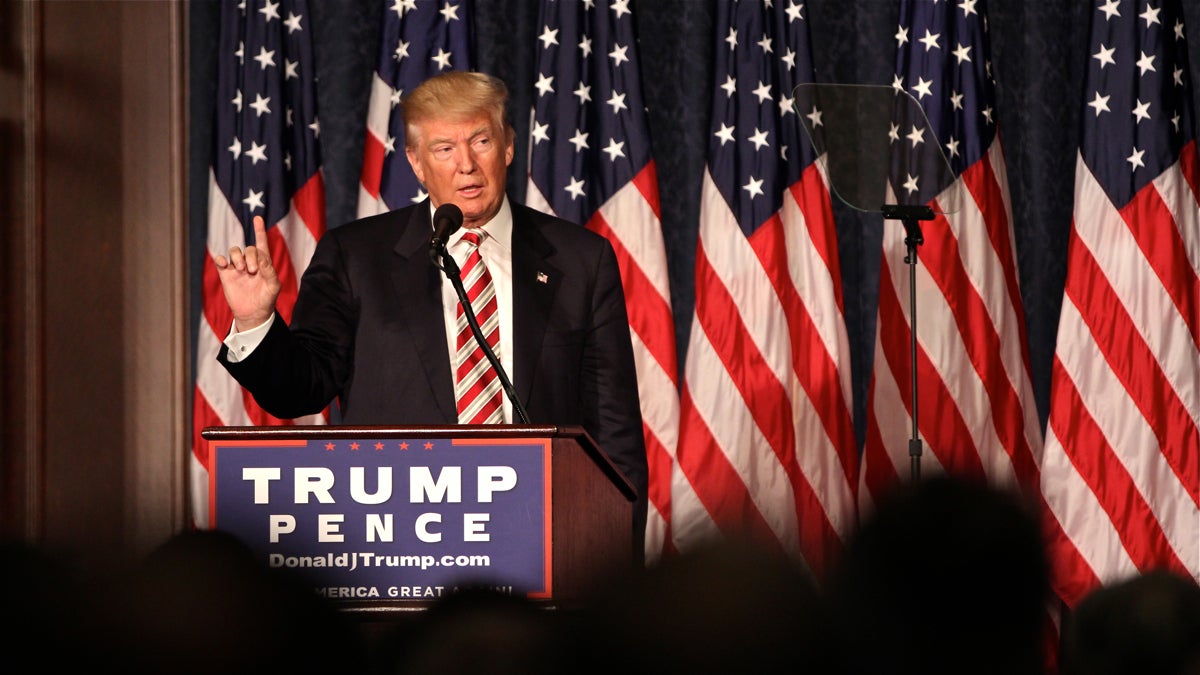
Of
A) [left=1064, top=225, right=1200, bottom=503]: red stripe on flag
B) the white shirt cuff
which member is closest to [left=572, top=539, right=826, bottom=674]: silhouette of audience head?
the white shirt cuff

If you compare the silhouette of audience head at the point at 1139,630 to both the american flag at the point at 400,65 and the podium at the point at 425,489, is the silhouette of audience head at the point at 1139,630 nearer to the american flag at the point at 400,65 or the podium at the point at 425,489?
the podium at the point at 425,489

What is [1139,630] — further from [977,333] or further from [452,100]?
[977,333]

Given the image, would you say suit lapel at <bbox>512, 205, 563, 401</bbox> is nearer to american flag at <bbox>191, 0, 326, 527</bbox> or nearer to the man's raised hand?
the man's raised hand

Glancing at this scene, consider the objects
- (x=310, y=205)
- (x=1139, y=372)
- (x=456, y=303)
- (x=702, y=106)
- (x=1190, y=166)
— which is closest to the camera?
(x=456, y=303)

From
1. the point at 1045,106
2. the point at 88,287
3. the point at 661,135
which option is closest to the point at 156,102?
the point at 88,287

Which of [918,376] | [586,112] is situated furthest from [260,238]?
[918,376]

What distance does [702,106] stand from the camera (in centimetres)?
614

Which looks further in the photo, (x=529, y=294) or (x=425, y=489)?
(x=529, y=294)

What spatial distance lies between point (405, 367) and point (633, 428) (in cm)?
59

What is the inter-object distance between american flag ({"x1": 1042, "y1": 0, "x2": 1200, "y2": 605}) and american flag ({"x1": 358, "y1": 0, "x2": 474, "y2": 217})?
259 cm

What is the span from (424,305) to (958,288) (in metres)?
2.99

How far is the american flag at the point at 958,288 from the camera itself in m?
5.55

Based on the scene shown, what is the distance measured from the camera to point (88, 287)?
5.68 metres

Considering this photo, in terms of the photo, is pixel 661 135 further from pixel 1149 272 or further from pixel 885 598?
pixel 885 598
